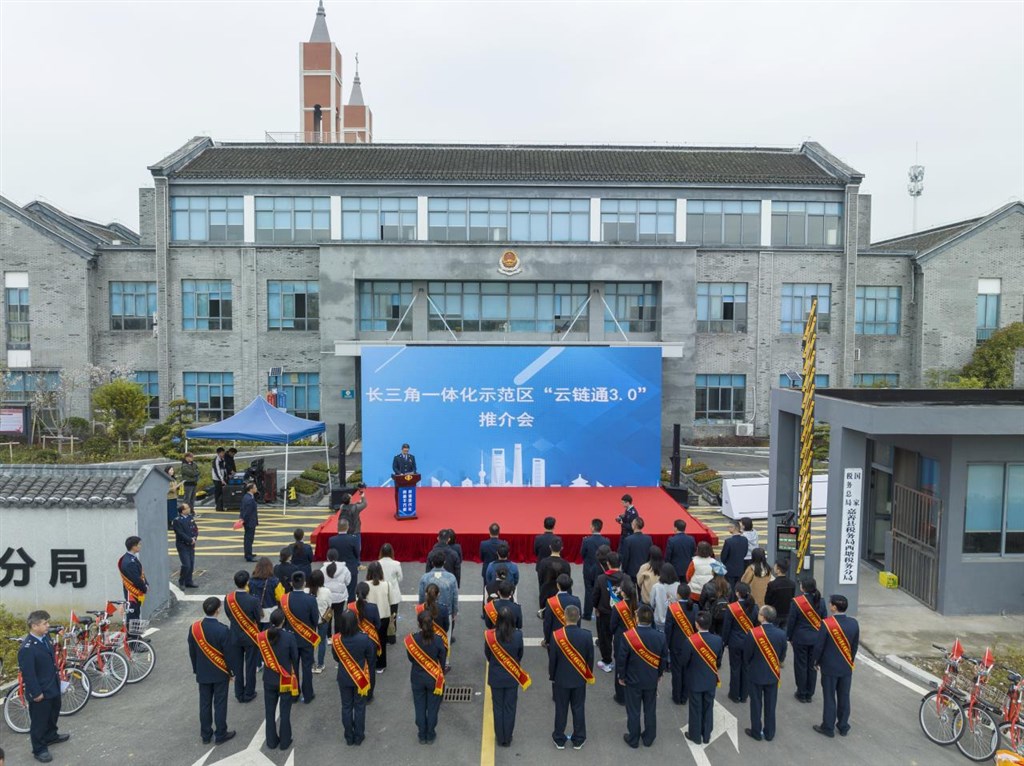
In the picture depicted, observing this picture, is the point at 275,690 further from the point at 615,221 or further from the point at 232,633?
the point at 615,221

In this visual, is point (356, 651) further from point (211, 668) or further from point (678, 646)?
point (678, 646)

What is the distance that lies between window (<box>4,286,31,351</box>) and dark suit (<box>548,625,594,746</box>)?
109ft

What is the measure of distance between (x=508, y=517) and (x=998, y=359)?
2697cm

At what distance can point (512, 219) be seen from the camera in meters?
32.9

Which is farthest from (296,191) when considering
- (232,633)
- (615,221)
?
(232,633)

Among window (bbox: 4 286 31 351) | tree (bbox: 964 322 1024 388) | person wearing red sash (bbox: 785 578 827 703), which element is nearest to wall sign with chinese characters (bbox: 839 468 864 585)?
person wearing red sash (bbox: 785 578 827 703)

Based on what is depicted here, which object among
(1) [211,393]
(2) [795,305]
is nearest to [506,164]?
(2) [795,305]

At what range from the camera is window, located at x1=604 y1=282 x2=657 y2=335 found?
1277 inches

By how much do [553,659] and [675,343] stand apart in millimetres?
23760

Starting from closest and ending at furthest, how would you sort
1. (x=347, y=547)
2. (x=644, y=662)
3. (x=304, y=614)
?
(x=644, y=662) < (x=304, y=614) < (x=347, y=547)

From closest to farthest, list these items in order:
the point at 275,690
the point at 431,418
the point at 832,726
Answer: the point at 275,690 < the point at 832,726 < the point at 431,418

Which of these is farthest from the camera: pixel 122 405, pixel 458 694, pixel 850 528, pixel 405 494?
pixel 122 405

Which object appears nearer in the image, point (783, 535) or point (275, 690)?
point (275, 690)

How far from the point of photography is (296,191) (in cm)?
3259
